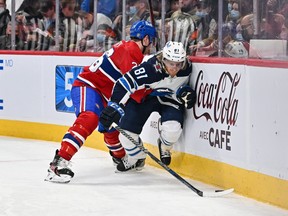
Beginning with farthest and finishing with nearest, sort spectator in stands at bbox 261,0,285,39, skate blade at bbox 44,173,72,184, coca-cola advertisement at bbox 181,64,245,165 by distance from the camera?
skate blade at bbox 44,173,72,184 < spectator in stands at bbox 261,0,285,39 < coca-cola advertisement at bbox 181,64,245,165

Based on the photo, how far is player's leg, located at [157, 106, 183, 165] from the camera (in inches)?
238

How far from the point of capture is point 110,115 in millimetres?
5832

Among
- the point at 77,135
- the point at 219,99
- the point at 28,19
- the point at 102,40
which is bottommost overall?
the point at 77,135

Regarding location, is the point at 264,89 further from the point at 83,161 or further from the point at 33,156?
the point at 33,156

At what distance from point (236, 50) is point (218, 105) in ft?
1.96

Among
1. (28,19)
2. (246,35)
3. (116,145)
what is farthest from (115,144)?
(28,19)

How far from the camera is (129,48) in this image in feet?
20.1

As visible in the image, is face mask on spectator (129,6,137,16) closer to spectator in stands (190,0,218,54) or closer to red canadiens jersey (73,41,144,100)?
spectator in stands (190,0,218,54)

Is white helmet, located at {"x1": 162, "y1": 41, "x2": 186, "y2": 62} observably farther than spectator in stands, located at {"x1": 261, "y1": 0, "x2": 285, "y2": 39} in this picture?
Yes

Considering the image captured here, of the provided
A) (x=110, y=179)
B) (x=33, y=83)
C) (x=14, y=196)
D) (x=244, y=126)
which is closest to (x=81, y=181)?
(x=110, y=179)

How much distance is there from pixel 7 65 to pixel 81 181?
306 centimetres

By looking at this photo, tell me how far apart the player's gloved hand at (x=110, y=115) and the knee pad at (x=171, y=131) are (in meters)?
0.35

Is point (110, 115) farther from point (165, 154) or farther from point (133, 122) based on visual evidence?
point (165, 154)

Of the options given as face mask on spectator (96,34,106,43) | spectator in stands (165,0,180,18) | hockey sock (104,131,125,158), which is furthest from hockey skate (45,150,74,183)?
face mask on spectator (96,34,106,43)
